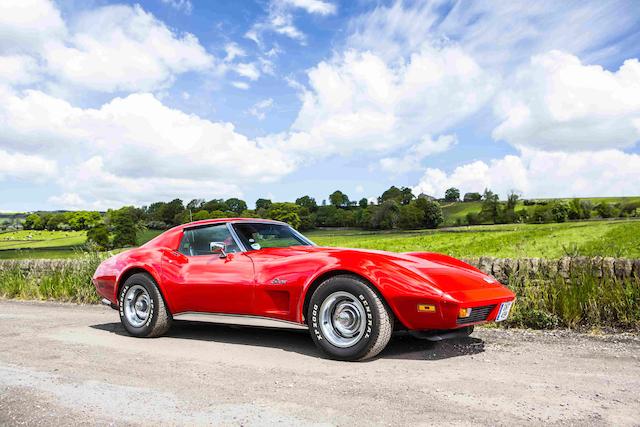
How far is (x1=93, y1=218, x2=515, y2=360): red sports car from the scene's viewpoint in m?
4.38

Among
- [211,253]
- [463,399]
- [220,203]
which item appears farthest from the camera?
[220,203]

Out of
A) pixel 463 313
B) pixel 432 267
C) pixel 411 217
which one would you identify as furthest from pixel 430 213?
pixel 463 313

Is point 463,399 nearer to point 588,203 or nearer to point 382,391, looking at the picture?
point 382,391

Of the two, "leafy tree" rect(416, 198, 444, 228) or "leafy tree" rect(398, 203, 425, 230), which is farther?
"leafy tree" rect(416, 198, 444, 228)

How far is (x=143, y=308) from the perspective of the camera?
621 centimetres

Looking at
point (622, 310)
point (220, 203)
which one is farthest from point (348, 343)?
point (220, 203)

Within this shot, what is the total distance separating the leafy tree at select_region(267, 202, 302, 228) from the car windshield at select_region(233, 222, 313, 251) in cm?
3155

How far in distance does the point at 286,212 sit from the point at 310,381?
39.0 meters

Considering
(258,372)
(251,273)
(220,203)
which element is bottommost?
(258,372)

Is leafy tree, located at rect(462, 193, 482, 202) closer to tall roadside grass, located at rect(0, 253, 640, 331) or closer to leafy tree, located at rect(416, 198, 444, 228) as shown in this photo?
leafy tree, located at rect(416, 198, 444, 228)

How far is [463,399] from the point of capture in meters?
3.53

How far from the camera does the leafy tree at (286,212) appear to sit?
130ft

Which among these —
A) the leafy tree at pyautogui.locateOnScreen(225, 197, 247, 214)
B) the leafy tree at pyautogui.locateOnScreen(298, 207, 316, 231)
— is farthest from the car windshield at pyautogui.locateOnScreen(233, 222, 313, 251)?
the leafy tree at pyautogui.locateOnScreen(298, 207, 316, 231)

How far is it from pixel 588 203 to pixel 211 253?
111 metres
